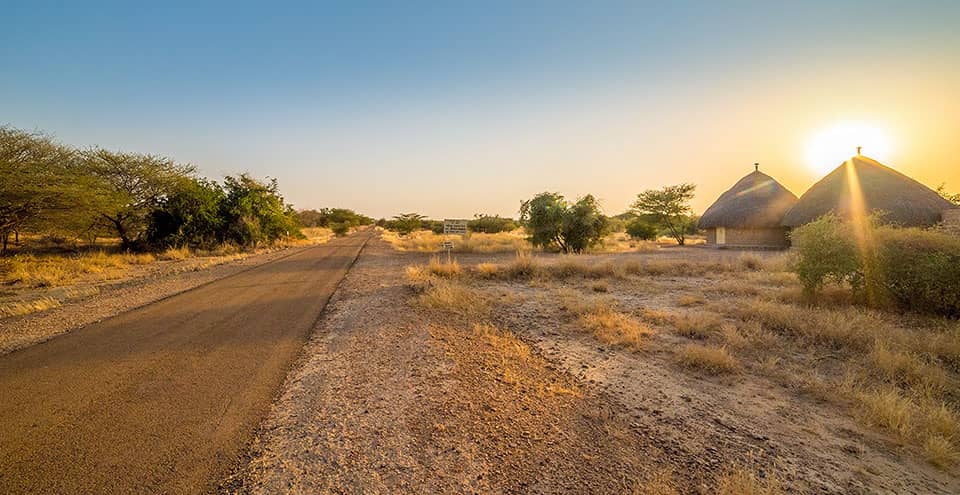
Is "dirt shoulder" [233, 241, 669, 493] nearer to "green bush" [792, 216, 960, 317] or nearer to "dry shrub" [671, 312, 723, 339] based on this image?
"dry shrub" [671, 312, 723, 339]

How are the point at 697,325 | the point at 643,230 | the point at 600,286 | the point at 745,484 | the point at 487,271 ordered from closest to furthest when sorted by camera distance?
the point at 745,484 → the point at 697,325 → the point at 600,286 → the point at 487,271 → the point at 643,230

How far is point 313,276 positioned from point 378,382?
9.51 metres

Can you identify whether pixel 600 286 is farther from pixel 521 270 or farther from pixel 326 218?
pixel 326 218

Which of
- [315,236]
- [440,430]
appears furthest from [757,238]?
[315,236]

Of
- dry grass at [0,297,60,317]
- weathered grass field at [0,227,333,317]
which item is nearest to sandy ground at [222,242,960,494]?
dry grass at [0,297,60,317]

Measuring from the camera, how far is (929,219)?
18.8 meters

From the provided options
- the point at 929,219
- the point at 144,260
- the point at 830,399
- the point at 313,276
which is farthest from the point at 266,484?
the point at 929,219

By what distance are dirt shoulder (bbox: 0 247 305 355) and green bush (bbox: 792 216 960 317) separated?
14.5m

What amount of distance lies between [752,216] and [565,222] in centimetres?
1408

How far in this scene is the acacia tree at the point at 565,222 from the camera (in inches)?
859

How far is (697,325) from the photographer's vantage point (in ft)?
21.4

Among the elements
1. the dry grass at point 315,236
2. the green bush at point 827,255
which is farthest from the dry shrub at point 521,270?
the dry grass at point 315,236

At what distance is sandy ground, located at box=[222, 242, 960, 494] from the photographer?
106 inches

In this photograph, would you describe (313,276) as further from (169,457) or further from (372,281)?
(169,457)
